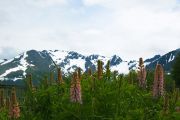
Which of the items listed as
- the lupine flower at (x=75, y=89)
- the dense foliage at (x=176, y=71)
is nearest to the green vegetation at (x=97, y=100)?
the lupine flower at (x=75, y=89)

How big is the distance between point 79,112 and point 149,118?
146 centimetres

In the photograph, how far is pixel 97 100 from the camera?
10.3 metres

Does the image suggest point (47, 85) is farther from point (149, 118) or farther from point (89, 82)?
point (149, 118)

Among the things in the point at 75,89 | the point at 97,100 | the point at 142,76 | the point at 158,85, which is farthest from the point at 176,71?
the point at 75,89

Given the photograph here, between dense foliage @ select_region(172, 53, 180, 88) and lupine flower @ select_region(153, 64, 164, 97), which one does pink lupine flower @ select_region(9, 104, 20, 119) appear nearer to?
lupine flower @ select_region(153, 64, 164, 97)

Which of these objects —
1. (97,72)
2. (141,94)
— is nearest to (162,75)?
(141,94)

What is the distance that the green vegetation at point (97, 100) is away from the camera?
32.5 ft

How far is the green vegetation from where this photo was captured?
991 cm

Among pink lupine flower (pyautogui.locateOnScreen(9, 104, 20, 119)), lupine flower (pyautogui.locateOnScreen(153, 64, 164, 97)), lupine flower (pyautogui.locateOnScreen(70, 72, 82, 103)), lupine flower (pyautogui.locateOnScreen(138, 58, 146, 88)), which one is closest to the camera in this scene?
lupine flower (pyautogui.locateOnScreen(70, 72, 82, 103))

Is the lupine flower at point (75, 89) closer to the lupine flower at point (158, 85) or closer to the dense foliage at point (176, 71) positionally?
the lupine flower at point (158, 85)

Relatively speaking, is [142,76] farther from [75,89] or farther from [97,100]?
[75,89]

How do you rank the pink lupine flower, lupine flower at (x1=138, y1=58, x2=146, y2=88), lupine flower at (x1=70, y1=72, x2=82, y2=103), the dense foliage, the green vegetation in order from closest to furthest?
lupine flower at (x1=70, y1=72, x2=82, y2=103)
the green vegetation
the pink lupine flower
lupine flower at (x1=138, y1=58, x2=146, y2=88)
the dense foliage

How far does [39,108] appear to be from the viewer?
11.2 m

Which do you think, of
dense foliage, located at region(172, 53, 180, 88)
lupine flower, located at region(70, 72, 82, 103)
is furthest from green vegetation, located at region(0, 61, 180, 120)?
dense foliage, located at region(172, 53, 180, 88)
